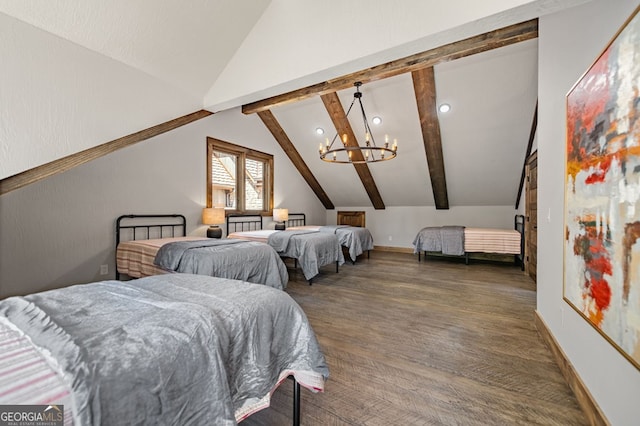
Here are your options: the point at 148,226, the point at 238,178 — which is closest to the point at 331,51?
the point at 148,226

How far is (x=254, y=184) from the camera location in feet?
19.6

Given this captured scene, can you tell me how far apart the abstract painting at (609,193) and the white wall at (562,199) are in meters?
0.13

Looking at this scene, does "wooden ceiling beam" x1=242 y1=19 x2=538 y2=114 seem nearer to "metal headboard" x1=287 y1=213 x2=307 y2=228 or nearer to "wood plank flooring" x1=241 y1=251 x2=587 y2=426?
"wood plank flooring" x1=241 y1=251 x2=587 y2=426

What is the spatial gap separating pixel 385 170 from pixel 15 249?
5.75m

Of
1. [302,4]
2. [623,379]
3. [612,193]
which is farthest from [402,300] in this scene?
[302,4]

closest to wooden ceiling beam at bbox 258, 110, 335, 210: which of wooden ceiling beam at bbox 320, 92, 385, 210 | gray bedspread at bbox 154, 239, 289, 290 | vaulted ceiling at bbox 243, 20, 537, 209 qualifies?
vaulted ceiling at bbox 243, 20, 537, 209

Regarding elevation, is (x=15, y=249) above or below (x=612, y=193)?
below

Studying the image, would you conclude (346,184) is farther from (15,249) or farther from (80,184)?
(15,249)

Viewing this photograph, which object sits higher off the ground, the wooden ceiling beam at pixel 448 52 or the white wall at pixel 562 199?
the wooden ceiling beam at pixel 448 52

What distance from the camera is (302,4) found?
254cm

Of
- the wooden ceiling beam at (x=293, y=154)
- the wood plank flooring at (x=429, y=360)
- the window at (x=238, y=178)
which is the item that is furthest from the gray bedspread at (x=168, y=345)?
the wooden ceiling beam at (x=293, y=154)

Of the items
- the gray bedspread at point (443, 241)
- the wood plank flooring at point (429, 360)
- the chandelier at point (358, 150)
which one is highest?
the chandelier at point (358, 150)

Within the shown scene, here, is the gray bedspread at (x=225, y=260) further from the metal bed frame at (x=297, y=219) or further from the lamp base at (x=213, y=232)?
the metal bed frame at (x=297, y=219)

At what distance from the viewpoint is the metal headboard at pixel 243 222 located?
5.24 m
